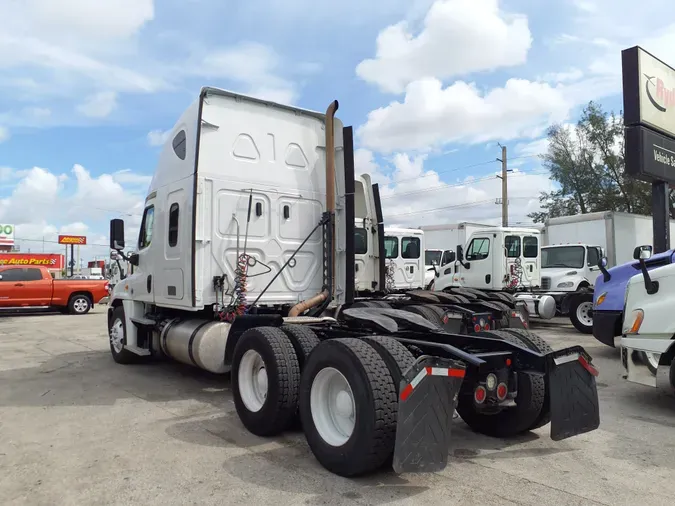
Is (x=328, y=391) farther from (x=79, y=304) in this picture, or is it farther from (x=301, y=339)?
(x=79, y=304)

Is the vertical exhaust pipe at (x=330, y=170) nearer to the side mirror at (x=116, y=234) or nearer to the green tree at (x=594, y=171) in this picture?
the side mirror at (x=116, y=234)

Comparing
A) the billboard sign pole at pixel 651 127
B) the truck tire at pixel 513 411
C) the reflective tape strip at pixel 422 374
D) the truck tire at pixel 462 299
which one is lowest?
the truck tire at pixel 513 411

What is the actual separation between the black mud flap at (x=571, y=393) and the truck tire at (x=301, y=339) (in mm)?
1974

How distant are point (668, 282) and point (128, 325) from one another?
23.4 feet

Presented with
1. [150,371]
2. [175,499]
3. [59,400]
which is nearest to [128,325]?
[150,371]

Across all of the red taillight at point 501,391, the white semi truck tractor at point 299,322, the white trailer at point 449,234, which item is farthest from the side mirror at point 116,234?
the white trailer at point 449,234

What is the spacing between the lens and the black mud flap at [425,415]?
3342mm

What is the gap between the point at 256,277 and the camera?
22.6 feet

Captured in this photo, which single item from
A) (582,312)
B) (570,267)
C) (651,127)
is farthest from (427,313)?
(651,127)

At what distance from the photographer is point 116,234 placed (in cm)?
846

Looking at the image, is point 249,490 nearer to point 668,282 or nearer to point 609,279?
point 668,282

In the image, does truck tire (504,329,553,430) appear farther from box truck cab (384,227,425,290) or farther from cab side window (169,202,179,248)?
box truck cab (384,227,425,290)

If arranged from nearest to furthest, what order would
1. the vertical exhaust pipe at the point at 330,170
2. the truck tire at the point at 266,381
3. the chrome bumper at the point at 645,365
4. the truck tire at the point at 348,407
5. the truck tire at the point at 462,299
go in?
the truck tire at the point at 348,407 < the truck tire at the point at 266,381 < the chrome bumper at the point at 645,365 < the vertical exhaust pipe at the point at 330,170 < the truck tire at the point at 462,299

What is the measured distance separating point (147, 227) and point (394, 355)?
214 inches
